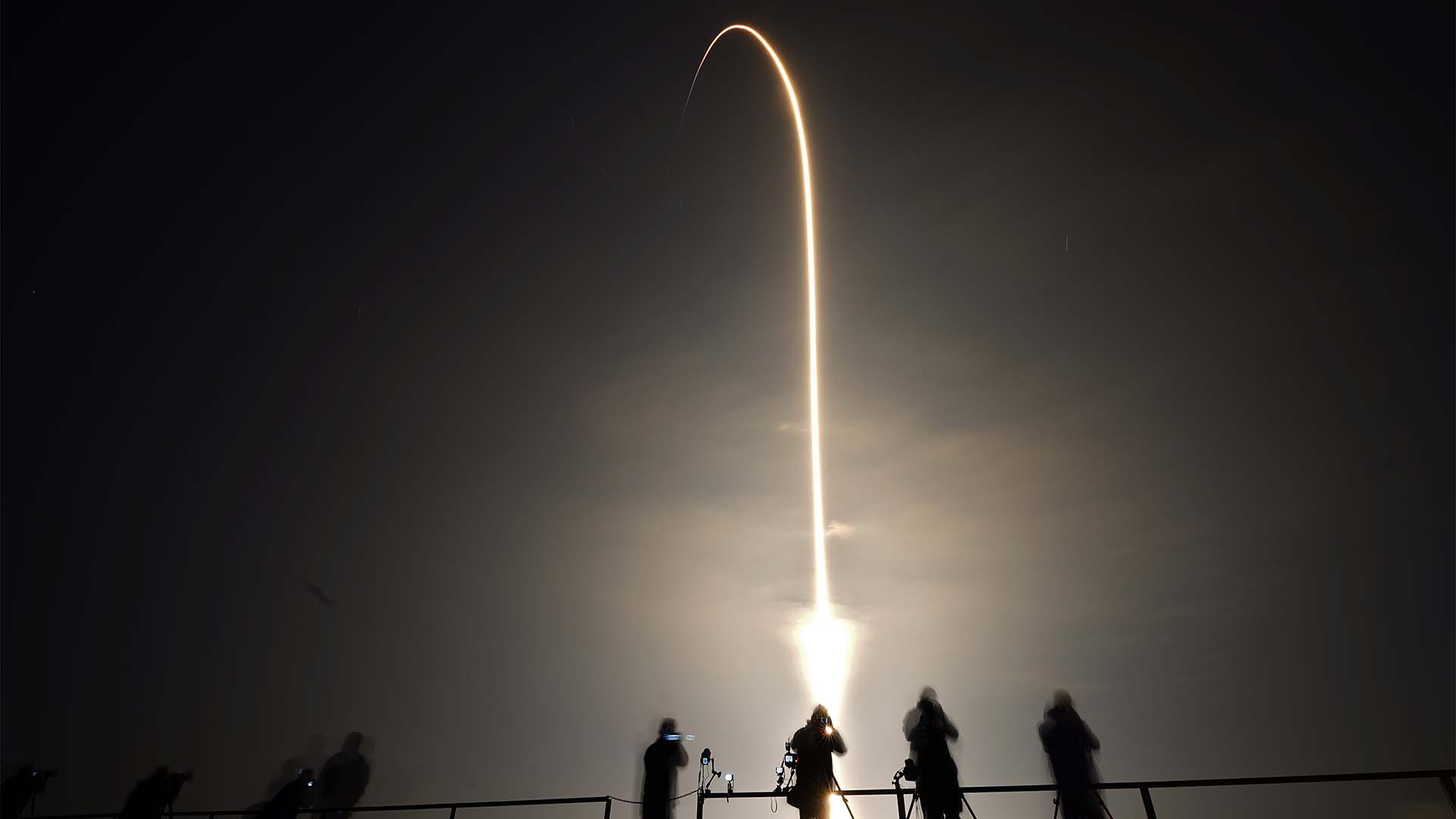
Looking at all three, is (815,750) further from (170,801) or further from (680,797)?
(170,801)

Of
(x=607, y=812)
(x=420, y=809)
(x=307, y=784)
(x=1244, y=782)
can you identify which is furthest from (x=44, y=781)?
(x=1244, y=782)

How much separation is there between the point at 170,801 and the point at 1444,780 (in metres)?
14.4

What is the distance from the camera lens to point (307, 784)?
899 centimetres

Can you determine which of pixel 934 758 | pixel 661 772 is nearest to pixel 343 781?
pixel 661 772

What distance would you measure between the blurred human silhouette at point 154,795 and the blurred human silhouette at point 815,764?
29.0 ft

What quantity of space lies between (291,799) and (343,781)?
2.07 feet

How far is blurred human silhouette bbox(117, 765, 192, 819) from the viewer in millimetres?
9508

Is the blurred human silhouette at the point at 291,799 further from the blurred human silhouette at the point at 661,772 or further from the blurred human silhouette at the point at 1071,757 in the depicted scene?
the blurred human silhouette at the point at 1071,757

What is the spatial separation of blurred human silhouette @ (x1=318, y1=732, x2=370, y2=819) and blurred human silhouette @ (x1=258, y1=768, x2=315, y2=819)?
0.24m

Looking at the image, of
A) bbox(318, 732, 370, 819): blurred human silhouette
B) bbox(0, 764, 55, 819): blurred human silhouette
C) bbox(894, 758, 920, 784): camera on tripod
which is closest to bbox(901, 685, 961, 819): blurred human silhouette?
bbox(894, 758, 920, 784): camera on tripod

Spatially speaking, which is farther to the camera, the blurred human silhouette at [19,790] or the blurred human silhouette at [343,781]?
the blurred human silhouette at [19,790]

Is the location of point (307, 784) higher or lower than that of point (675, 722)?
lower

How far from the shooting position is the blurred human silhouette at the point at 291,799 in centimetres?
868

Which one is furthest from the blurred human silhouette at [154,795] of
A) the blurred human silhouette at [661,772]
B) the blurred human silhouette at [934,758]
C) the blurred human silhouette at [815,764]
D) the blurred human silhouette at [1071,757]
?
the blurred human silhouette at [1071,757]
